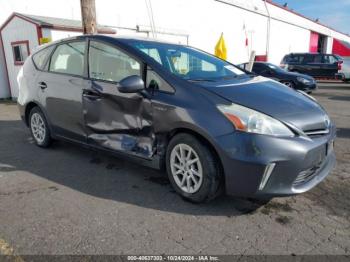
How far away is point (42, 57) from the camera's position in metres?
4.89

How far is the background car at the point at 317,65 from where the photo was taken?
Result: 17469 mm

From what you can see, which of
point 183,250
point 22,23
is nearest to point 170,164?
point 183,250

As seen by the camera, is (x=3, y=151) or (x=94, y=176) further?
(x=3, y=151)

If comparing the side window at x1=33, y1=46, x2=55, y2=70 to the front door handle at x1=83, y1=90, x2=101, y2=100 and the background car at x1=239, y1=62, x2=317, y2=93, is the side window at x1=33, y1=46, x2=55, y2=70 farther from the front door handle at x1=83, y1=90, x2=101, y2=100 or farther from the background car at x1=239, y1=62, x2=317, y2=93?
the background car at x1=239, y1=62, x2=317, y2=93

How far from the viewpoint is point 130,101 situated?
3482mm

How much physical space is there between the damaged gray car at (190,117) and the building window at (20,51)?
6.60m

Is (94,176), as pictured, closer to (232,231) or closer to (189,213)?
(189,213)

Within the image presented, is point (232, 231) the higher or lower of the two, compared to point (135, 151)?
lower

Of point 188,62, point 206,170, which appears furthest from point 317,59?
point 206,170

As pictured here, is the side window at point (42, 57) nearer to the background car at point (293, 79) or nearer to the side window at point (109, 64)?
the side window at point (109, 64)

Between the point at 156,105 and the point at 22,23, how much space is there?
8816mm

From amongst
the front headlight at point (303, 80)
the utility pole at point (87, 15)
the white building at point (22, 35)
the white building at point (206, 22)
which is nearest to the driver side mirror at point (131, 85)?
the utility pole at point (87, 15)

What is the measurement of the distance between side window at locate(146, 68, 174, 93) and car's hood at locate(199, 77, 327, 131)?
35cm

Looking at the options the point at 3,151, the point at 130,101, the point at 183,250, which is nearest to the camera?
the point at 183,250
